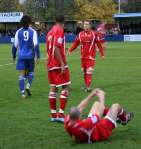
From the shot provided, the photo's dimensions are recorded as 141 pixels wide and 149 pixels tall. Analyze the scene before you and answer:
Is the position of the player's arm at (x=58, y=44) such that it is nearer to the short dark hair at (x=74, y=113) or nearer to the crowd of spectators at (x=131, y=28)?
the short dark hair at (x=74, y=113)

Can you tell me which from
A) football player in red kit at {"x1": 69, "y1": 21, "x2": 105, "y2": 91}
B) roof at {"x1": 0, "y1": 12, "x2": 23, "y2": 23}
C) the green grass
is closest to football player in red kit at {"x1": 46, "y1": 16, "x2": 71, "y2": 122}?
the green grass

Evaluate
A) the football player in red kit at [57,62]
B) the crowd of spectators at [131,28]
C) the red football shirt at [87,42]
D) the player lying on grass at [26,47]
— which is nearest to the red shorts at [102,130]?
the football player in red kit at [57,62]

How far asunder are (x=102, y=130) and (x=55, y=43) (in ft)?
8.78

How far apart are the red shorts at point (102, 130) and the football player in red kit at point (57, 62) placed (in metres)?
2.18

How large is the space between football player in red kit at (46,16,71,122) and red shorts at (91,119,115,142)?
7.14 feet

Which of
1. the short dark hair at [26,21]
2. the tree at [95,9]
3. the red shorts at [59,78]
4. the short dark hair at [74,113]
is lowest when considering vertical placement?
the short dark hair at [74,113]

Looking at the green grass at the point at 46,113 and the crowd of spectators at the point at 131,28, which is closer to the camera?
the green grass at the point at 46,113

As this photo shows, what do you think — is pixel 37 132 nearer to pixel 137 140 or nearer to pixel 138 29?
pixel 137 140

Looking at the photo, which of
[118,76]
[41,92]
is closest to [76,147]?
[41,92]

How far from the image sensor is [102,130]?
8680mm

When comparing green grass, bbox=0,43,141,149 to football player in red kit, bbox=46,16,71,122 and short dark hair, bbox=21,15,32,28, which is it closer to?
football player in red kit, bbox=46,16,71,122

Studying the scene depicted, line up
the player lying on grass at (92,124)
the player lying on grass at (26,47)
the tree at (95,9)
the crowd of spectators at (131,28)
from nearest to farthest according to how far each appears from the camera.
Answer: the player lying on grass at (92,124), the player lying on grass at (26,47), the crowd of spectators at (131,28), the tree at (95,9)

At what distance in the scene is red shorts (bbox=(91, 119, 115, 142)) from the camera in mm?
8625

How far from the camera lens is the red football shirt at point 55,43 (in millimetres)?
10727
